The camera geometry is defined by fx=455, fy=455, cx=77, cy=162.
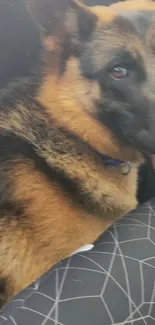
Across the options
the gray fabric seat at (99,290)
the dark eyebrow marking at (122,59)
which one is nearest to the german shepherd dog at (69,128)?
the dark eyebrow marking at (122,59)

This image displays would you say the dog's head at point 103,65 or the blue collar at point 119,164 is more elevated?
the dog's head at point 103,65

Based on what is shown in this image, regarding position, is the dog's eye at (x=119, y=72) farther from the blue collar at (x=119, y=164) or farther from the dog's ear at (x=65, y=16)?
the blue collar at (x=119, y=164)

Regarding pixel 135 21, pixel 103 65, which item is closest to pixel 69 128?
pixel 103 65

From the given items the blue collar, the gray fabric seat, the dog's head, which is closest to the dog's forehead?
the dog's head

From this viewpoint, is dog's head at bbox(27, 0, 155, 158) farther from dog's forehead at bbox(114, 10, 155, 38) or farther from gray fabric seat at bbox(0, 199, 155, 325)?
gray fabric seat at bbox(0, 199, 155, 325)

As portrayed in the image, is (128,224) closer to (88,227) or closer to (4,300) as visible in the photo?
(88,227)

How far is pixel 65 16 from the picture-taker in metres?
1.02

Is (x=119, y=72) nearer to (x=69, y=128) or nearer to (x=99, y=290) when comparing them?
(x=69, y=128)

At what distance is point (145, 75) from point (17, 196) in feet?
1.27

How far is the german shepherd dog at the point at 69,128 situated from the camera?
997 millimetres

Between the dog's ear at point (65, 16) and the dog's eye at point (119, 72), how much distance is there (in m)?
0.11

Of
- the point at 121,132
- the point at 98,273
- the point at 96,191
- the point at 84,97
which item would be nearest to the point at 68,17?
the point at 84,97

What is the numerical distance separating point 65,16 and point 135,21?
0.53 ft

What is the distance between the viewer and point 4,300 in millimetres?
1014
